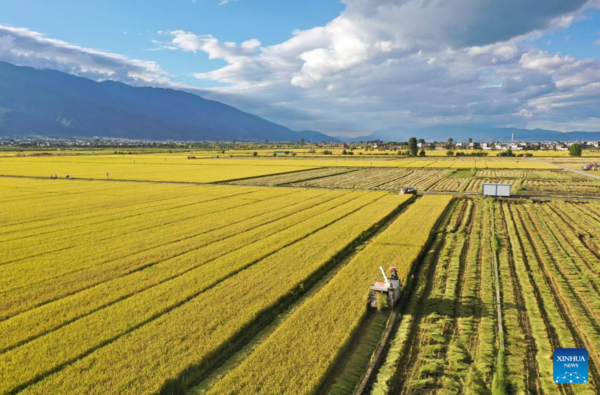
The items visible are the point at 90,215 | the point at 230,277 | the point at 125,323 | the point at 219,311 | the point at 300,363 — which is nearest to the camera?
the point at 300,363

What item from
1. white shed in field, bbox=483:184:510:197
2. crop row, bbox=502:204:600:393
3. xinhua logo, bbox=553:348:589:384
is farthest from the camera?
white shed in field, bbox=483:184:510:197

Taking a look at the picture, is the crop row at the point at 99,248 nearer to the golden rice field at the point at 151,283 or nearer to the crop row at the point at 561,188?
the golden rice field at the point at 151,283

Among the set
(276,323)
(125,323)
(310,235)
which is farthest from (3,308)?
(310,235)

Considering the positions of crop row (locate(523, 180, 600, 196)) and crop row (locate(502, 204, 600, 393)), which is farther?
crop row (locate(523, 180, 600, 196))

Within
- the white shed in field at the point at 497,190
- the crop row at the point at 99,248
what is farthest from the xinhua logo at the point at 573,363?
the white shed in field at the point at 497,190

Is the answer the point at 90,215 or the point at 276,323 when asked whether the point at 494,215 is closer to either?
the point at 276,323

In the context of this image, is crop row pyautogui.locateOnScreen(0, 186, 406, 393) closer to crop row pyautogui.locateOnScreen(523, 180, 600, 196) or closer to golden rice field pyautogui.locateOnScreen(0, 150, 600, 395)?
golden rice field pyautogui.locateOnScreen(0, 150, 600, 395)

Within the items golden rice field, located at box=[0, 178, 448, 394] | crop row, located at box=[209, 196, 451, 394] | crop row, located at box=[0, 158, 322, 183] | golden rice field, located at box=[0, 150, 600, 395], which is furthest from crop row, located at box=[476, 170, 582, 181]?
crop row, located at box=[209, 196, 451, 394]
